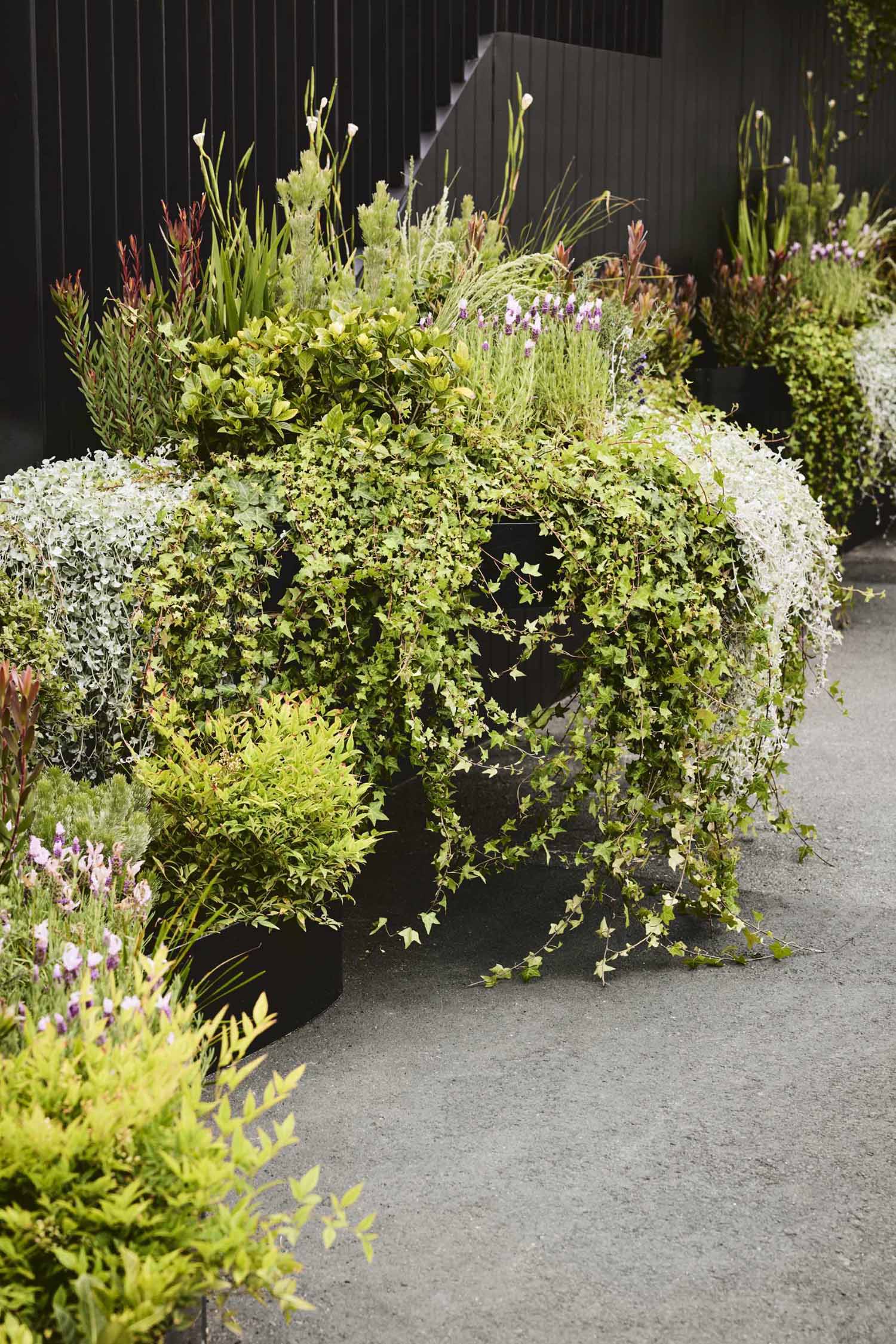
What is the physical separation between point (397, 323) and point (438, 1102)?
1.88 m

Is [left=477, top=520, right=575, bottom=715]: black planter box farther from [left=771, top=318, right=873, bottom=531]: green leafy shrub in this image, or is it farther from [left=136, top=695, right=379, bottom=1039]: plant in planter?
[left=771, top=318, right=873, bottom=531]: green leafy shrub

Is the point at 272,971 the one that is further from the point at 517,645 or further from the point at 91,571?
the point at 517,645

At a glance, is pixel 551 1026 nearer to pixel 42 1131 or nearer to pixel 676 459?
pixel 676 459

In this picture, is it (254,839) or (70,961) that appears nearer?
(70,961)

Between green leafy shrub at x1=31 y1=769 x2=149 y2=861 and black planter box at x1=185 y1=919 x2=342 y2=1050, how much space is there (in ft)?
0.94

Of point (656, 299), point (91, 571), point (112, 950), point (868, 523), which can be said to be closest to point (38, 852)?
point (112, 950)

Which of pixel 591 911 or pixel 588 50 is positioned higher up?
pixel 588 50

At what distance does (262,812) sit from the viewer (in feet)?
9.83

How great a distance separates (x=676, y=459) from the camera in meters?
3.67

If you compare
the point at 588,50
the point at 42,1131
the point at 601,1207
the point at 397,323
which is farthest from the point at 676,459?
the point at 588,50

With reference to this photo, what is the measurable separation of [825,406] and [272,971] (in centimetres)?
551

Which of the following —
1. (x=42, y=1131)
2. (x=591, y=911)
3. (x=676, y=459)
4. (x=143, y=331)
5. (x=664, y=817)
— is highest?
(x=143, y=331)

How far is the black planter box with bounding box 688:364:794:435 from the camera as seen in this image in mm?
7285

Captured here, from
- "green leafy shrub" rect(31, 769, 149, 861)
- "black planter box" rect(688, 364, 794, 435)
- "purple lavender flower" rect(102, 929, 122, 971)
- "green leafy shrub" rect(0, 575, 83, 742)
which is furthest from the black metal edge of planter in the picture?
"purple lavender flower" rect(102, 929, 122, 971)
